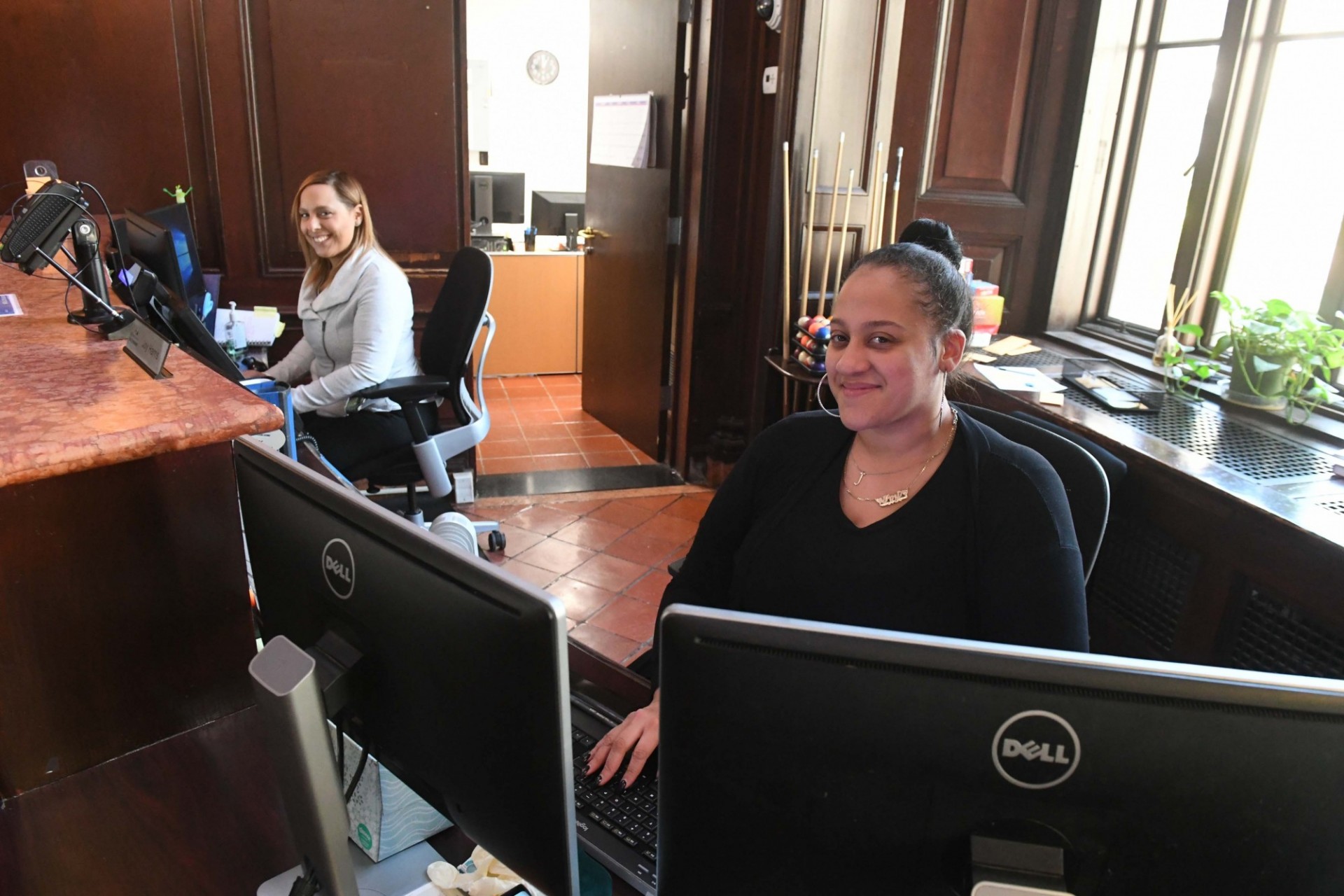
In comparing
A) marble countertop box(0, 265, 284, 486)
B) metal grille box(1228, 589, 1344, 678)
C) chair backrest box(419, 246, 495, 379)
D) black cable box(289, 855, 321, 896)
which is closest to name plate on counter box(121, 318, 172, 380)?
marble countertop box(0, 265, 284, 486)

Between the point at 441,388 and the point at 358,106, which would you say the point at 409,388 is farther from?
the point at 358,106

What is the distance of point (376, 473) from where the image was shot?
283 centimetres

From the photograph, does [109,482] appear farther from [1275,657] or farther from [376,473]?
[1275,657]

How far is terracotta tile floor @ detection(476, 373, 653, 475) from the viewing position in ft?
13.5

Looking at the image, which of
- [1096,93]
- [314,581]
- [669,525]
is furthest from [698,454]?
[314,581]

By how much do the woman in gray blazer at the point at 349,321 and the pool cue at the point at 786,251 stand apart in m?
1.29

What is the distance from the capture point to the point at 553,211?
540cm

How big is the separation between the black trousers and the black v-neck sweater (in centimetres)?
166

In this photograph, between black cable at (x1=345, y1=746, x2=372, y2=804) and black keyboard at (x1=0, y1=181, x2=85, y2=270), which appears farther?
black keyboard at (x1=0, y1=181, x2=85, y2=270)

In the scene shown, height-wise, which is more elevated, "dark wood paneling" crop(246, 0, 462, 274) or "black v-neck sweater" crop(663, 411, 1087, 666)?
"dark wood paneling" crop(246, 0, 462, 274)

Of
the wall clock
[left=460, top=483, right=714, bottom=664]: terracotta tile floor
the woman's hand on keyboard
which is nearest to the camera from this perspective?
the woman's hand on keyboard

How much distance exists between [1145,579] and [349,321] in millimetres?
2327

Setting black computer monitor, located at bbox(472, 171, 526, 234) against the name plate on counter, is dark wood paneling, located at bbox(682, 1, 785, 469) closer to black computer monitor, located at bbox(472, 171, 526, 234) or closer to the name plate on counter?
black computer monitor, located at bbox(472, 171, 526, 234)

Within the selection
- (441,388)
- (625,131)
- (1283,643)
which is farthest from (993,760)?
(625,131)
